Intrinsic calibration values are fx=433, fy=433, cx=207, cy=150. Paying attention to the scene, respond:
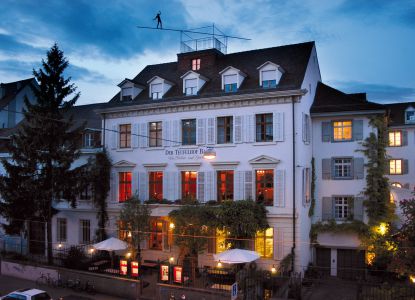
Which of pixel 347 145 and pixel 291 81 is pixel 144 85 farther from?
pixel 347 145

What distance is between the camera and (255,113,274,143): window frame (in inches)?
1025

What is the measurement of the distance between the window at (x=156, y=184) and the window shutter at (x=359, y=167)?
496 inches

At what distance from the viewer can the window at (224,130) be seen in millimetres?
27125

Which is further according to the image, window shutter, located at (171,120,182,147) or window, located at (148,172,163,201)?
A: window, located at (148,172,163,201)

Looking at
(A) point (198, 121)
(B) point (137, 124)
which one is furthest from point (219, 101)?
(B) point (137, 124)

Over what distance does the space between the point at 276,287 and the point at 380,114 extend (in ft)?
41.4

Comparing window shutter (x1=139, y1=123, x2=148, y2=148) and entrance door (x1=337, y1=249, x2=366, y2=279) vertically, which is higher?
window shutter (x1=139, y1=123, x2=148, y2=148)

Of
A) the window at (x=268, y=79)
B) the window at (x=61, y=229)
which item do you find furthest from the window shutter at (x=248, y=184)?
the window at (x=61, y=229)

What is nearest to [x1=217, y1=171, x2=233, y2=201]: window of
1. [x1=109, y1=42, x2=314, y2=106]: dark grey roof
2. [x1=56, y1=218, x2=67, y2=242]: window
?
[x1=109, y1=42, x2=314, y2=106]: dark grey roof

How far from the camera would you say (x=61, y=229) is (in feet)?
Result: 107

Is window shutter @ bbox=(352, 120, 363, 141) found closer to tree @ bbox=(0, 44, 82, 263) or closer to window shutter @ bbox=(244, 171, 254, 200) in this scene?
window shutter @ bbox=(244, 171, 254, 200)

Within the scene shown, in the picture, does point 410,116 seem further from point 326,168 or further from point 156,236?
point 156,236

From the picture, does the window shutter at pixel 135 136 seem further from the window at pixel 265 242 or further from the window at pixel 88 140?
the window at pixel 265 242

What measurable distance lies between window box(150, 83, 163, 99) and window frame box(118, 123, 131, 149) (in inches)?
109
